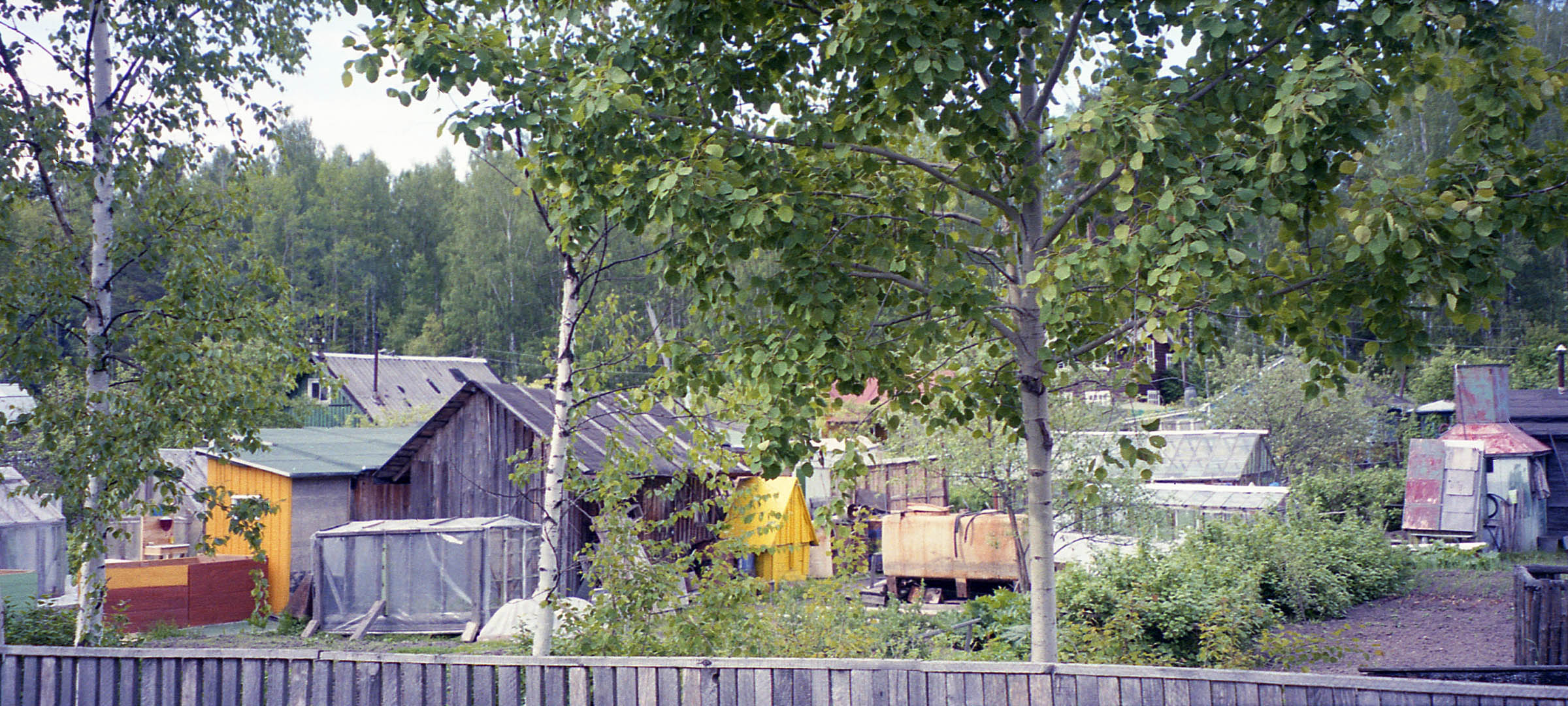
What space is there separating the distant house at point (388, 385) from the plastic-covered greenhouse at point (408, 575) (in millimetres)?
23745

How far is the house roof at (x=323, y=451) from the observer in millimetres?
21641

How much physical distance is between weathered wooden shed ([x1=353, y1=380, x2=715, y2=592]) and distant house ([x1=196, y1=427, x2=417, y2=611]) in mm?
459

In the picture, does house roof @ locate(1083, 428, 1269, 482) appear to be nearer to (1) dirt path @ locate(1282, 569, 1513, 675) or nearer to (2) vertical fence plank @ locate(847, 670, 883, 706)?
(1) dirt path @ locate(1282, 569, 1513, 675)

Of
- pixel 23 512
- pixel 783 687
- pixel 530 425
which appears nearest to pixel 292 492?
pixel 23 512

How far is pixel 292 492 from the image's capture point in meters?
21.6

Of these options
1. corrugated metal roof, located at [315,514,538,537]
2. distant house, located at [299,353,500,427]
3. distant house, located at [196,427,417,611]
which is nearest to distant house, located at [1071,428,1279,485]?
corrugated metal roof, located at [315,514,538,537]

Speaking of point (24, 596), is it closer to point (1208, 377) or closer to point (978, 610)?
point (978, 610)

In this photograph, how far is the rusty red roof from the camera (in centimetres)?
2273

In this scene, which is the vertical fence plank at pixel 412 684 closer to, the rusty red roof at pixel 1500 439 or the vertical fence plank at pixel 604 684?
the vertical fence plank at pixel 604 684

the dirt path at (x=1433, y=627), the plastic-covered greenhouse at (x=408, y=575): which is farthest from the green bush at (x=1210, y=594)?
the plastic-covered greenhouse at (x=408, y=575)

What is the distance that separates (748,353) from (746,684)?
1.65 meters

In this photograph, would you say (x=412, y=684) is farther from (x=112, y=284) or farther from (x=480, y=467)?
(x=480, y=467)

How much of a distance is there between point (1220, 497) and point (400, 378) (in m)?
Result: 36.7

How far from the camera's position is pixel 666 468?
1897 cm
